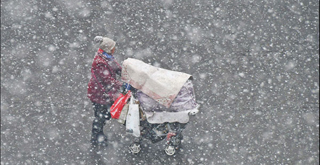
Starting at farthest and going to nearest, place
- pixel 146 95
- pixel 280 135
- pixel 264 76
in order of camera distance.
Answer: pixel 264 76
pixel 280 135
pixel 146 95

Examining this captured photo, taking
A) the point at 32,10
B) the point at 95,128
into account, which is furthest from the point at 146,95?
the point at 32,10

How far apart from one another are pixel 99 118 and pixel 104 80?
79 centimetres

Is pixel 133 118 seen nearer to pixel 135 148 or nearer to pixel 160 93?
pixel 160 93

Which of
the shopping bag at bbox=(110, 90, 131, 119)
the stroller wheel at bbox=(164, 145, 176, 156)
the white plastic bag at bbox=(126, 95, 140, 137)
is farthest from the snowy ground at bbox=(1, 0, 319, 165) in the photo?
the shopping bag at bbox=(110, 90, 131, 119)

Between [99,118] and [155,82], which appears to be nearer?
[155,82]

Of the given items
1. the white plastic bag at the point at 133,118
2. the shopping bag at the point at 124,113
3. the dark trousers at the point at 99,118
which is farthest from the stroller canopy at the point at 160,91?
the dark trousers at the point at 99,118

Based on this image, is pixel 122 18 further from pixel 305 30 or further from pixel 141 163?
pixel 305 30

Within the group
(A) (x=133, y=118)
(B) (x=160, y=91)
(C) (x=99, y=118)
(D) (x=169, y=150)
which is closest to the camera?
(B) (x=160, y=91)

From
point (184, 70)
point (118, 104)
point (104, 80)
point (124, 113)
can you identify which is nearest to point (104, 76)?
point (104, 80)

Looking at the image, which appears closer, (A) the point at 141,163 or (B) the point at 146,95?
(B) the point at 146,95

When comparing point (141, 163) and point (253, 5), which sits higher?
point (253, 5)

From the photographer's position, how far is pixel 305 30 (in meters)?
6.39

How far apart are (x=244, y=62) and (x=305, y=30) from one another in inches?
53.0

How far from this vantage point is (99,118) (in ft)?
16.8
